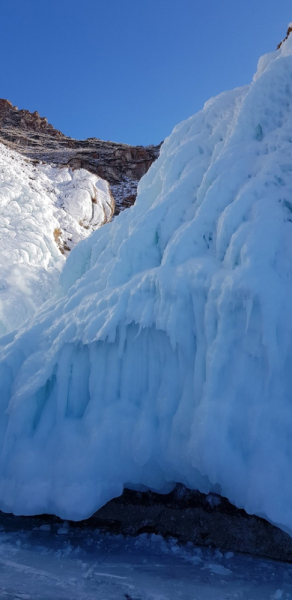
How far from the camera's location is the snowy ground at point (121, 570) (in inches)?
111

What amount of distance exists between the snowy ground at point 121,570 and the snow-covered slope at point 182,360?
1.09 feet

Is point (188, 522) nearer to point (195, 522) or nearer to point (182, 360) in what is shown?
point (195, 522)

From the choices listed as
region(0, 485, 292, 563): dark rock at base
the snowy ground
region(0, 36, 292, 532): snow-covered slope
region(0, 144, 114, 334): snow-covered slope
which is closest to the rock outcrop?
region(0, 144, 114, 334): snow-covered slope

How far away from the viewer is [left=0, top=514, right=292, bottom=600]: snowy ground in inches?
111

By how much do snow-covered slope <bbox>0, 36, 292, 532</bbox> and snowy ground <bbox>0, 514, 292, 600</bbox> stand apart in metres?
0.33

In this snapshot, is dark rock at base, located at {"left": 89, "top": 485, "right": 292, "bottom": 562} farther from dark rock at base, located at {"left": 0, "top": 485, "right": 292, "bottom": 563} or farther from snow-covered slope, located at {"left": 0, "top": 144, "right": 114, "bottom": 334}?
snow-covered slope, located at {"left": 0, "top": 144, "right": 114, "bottom": 334}

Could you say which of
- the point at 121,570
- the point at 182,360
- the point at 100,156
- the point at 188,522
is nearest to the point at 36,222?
the point at 182,360

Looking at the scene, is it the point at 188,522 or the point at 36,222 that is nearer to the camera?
the point at 188,522

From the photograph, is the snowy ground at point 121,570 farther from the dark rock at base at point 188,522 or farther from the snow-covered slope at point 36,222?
the snow-covered slope at point 36,222

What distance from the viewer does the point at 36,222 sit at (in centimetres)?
1262

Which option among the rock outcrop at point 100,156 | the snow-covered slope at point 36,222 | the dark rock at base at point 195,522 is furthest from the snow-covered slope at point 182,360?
→ the rock outcrop at point 100,156

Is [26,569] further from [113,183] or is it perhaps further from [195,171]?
[113,183]

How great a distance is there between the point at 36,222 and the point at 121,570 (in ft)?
36.4

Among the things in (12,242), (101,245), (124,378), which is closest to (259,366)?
(124,378)
